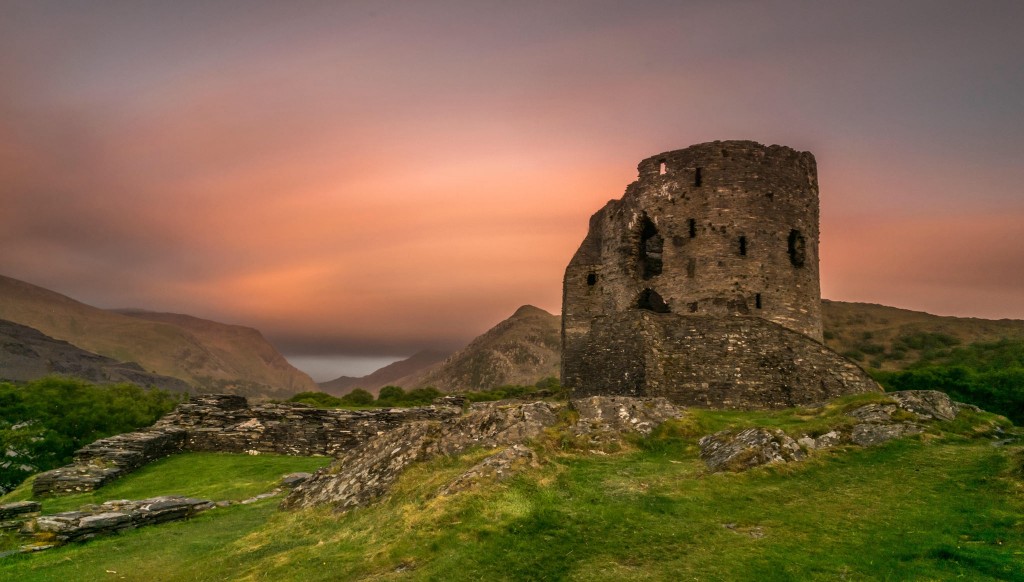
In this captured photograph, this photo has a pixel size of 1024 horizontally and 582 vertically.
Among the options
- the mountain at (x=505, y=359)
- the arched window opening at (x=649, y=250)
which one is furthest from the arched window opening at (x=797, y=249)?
the mountain at (x=505, y=359)

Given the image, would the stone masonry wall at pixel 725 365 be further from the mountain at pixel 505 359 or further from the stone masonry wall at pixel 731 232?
the mountain at pixel 505 359

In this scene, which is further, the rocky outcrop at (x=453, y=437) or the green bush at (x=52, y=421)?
the green bush at (x=52, y=421)

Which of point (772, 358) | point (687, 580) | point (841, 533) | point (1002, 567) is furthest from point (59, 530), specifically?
point (772, 358)

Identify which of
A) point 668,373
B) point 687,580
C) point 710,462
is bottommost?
point 687,580

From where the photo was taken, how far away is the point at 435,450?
45.0 ft

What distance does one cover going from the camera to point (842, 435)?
499 inches

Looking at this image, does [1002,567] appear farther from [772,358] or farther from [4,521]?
[4,521]

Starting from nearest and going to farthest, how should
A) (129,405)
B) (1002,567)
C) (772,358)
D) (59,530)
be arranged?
(1002,567), (59,530), (772,358), (129,405)

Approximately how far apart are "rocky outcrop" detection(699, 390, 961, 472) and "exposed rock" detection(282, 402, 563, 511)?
4.13 meters

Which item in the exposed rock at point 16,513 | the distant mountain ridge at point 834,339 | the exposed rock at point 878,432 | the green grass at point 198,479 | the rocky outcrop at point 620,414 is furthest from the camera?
the distant mountain ridge at point 834,339

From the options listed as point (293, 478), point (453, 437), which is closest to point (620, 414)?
point (453, 437)

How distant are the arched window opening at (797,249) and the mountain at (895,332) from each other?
47579 mm

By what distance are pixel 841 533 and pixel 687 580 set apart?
2829 millimetres

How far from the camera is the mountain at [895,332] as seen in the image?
77625mm
